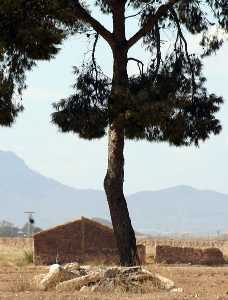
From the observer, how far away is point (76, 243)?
31.6m

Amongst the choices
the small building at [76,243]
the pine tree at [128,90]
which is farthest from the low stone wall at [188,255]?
the pine tree at [128,90]

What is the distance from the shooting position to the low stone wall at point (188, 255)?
1325 inches

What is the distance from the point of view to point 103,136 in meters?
18.4

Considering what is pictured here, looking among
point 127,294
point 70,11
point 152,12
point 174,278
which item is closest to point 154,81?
point 152,12

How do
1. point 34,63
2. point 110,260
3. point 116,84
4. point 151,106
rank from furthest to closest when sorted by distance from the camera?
point 110,260 < point 34,63 < point 116,84 < point 151,106

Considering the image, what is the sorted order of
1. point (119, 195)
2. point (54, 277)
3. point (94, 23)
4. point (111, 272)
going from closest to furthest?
point (111, 272)
point (54, 277)
point (119, 195)
point (94, 23)

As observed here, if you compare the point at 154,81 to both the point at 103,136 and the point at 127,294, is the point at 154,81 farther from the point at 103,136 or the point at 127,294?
the point at 127,294

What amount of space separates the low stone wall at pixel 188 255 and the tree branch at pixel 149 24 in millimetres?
16218

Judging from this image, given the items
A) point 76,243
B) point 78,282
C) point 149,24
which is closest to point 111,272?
point 78,282

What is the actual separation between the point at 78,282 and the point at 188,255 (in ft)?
69.1

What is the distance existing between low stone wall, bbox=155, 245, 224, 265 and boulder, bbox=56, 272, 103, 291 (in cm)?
1961

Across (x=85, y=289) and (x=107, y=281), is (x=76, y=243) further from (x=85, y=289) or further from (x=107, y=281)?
(x=85, y=289)

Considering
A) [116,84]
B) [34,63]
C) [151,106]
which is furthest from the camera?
[34,63]

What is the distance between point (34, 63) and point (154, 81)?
3.15 m
